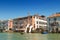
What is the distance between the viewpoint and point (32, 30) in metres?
50.7

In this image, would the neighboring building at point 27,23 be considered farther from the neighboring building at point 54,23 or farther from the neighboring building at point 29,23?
the neighboring building at point 54,23

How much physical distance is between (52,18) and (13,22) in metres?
18.0

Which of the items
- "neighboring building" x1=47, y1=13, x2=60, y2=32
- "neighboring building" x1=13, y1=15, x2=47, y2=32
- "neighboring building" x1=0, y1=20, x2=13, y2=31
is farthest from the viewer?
"neighboring building" x1=0, y1=20, x2=13, y2=31

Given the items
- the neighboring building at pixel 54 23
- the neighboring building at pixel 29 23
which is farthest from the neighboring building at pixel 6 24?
the neighboring building at pixel 54 23

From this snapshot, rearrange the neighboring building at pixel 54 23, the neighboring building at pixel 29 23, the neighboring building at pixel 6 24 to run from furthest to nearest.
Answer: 1. the neighboring building at pixel 6 24
2. the neighboring building at pixel 29 23
3. the neighboring building at pixel 54 23

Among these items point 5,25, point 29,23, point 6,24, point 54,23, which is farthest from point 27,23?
point 5,25

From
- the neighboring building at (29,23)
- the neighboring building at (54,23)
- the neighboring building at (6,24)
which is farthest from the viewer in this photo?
the neighboring building at (6,24)

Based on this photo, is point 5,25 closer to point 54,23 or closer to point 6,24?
point 6,24

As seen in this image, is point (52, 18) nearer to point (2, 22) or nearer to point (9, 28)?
point (9, 28)

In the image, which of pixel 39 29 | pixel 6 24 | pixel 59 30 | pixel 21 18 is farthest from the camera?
pixel 6 24

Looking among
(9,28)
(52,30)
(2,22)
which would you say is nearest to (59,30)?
(52,30)

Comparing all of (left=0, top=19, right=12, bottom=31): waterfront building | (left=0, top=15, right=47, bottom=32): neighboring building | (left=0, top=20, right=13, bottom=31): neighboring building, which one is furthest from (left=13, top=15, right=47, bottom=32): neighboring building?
(left=0, top=19, right=12, bottom=31): waterfront building

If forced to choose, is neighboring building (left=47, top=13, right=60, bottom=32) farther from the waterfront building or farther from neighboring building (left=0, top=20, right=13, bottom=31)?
the waterfront building

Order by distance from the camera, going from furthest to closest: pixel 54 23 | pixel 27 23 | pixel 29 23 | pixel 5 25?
pixel 5 25 < pixel 27 23 < pixel 29 23 < pixel 54 23
